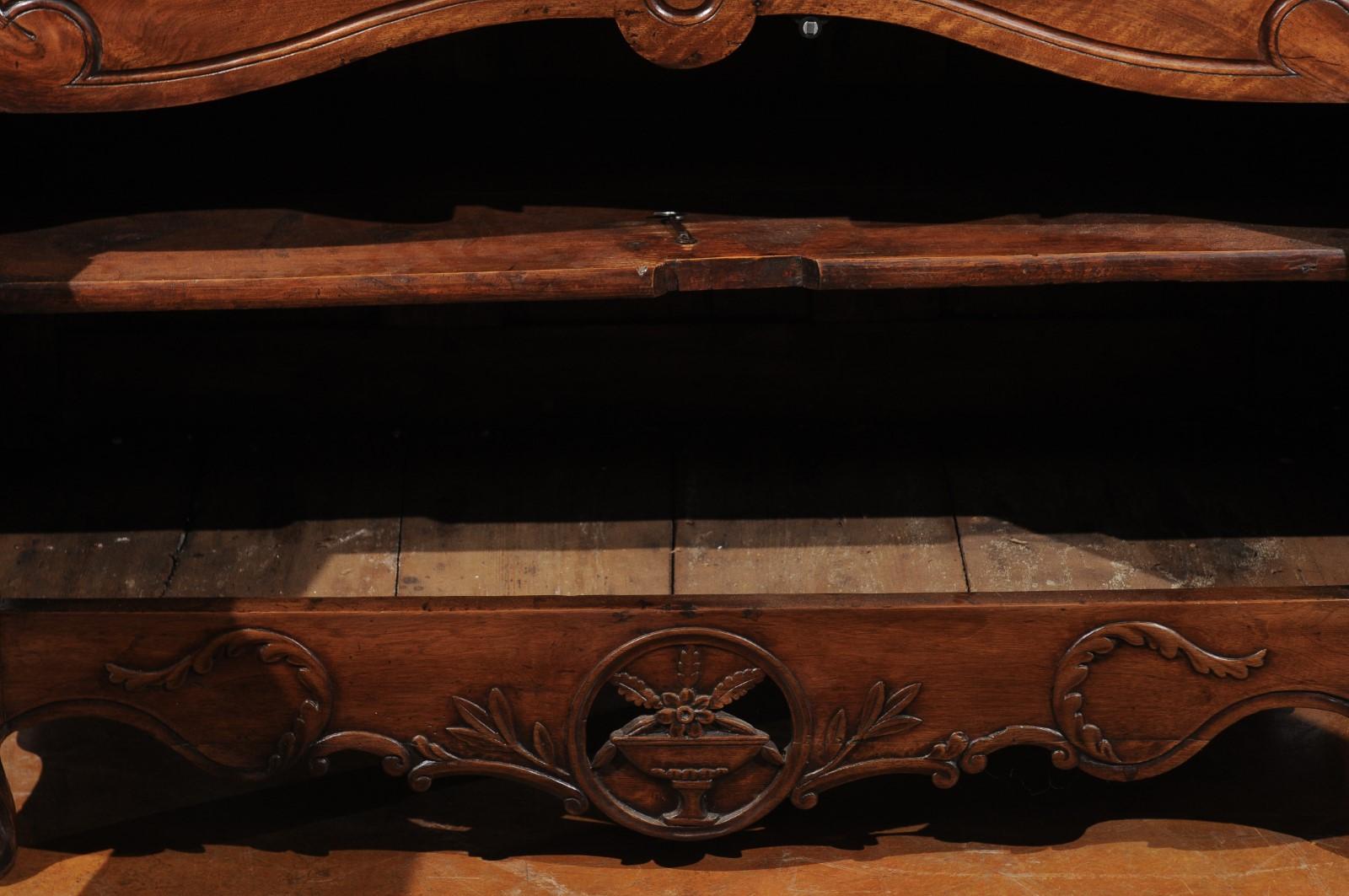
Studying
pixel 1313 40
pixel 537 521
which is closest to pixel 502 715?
pixel 537 521

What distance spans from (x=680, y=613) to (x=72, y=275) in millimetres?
615

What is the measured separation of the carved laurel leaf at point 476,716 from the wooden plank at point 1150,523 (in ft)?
1.77

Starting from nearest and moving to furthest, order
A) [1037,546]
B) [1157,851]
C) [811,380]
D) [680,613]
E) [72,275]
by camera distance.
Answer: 1. [72,275]
2. [680,613]
3. [1157,851]
4. [1037,546]
5. [811,380]

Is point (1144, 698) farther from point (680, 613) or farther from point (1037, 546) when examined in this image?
point (680, 613)

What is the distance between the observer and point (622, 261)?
131 cm

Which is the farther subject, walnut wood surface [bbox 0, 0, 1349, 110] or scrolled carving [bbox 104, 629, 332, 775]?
scrolled carving [bbox 104, 629, 332, 775]

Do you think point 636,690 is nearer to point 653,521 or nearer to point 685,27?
point 653,521

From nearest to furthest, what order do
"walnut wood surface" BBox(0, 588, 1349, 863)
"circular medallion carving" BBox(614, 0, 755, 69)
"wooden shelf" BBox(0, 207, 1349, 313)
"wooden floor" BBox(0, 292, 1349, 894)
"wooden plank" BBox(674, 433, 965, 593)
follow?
"circular medallion carving" BBox(614, 0, 755, 69), "wooden shelf" BBox(0, 207, 1349, 313), "walnut wood surface" BBox(0, 588, 1349, 863), "wooden floor" BBox(0, 292, 1349, 894), "wooden plank" BBox(674, 433, 965, 593)

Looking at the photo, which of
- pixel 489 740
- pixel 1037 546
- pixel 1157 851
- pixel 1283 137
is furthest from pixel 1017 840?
pixel 1283 137

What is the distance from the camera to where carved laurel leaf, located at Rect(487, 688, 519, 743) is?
1.45 metres

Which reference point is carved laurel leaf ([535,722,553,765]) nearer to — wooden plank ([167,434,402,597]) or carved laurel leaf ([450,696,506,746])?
carved laurel leaf ([450,696,506,746])

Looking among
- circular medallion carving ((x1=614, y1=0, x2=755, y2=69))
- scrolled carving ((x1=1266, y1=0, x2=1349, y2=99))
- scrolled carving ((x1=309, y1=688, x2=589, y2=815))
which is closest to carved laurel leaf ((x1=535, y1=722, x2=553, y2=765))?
scrolled carving ((x1=309, y1=688, x2=589, y2=815))

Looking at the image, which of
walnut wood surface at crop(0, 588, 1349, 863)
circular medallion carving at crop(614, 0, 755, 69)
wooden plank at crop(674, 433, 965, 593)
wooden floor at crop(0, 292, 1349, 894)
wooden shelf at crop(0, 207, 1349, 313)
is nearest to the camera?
circular medallion carving at crop(614, 0, 755, 69)

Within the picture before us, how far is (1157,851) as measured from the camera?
1.53 metres
